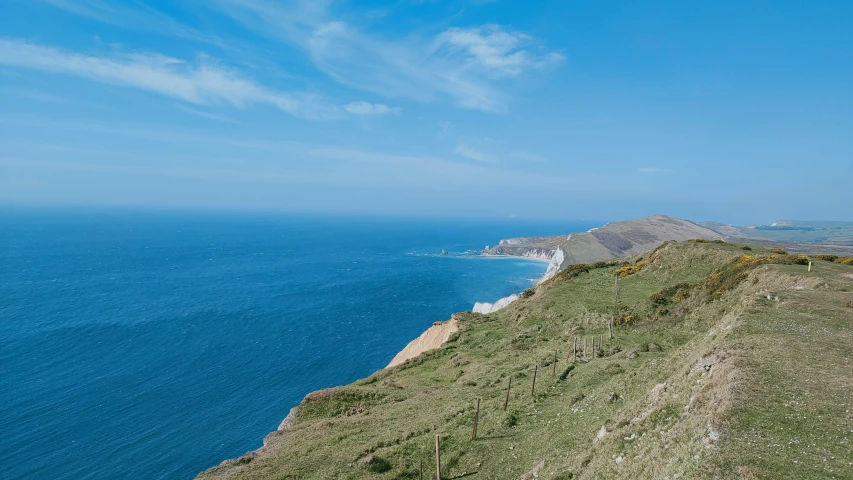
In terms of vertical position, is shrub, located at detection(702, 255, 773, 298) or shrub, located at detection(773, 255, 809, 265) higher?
shrub, located at detection(773, 255, 809, 265)

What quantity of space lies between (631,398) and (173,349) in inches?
3125

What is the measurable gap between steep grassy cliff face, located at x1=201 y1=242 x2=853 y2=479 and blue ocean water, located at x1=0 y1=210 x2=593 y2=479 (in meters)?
26.3

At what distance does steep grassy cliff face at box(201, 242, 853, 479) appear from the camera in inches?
482

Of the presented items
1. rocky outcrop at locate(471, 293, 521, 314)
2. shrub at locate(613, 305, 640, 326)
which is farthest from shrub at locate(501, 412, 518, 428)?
rocky outcrop at locate(471, 293, 521, 314)

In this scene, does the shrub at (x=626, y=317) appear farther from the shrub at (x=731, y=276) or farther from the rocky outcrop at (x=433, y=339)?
the rocky outcrop at (x=433, y=339)

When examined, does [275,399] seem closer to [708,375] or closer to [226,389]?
[226,389]

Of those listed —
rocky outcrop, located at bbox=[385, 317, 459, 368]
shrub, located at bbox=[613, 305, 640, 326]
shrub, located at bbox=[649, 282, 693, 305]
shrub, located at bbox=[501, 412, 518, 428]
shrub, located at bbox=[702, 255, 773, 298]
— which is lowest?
rocky outcrop, located at bbox=[385, 317, 459, 368]

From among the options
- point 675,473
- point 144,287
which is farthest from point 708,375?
point 144,287

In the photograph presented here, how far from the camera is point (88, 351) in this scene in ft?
235

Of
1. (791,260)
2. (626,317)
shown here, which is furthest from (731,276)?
(626,317)

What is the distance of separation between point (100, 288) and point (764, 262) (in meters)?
144

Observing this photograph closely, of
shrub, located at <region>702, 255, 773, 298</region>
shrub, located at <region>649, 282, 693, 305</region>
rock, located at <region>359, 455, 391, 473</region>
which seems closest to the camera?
rock, located at <region>359, 455, 391, 473</region>

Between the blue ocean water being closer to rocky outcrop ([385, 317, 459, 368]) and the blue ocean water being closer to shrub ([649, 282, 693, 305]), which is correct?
rocky outcrop ([385, 317, 459, 368])

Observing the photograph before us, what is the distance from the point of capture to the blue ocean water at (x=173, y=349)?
155 ft
